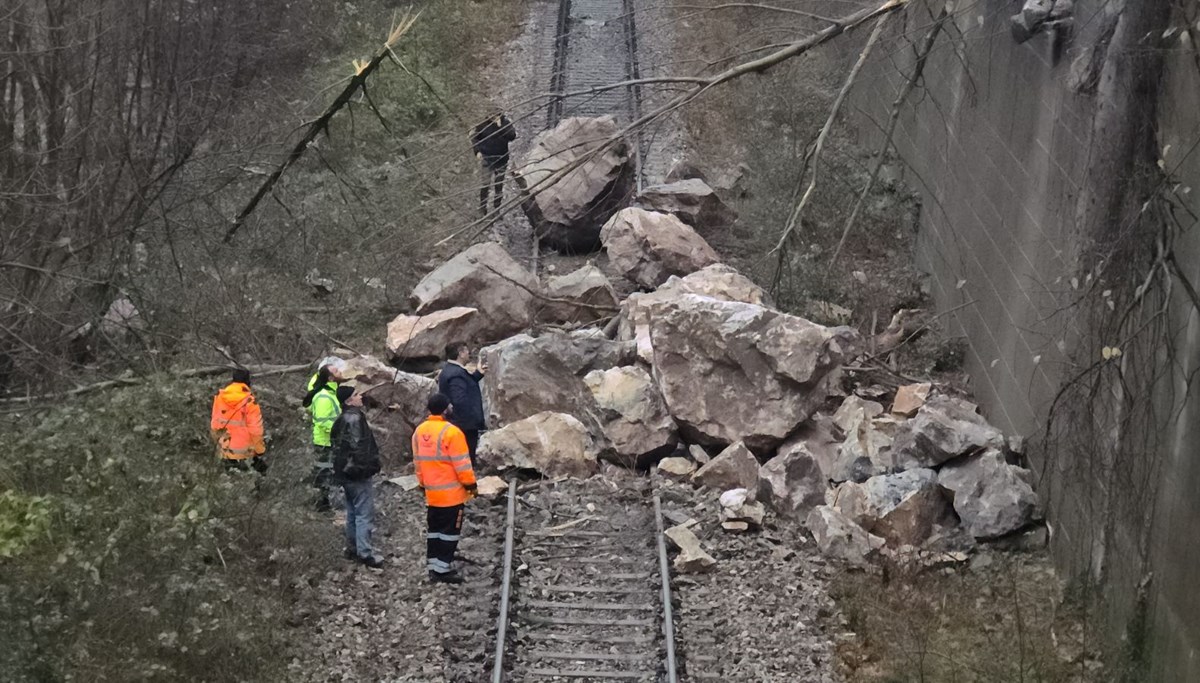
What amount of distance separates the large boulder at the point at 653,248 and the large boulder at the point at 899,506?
5.39 metres

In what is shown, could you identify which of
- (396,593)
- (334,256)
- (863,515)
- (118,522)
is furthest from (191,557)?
(334,256)

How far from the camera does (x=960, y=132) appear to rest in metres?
15.6

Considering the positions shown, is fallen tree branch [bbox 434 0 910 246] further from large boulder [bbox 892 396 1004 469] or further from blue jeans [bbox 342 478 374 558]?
large boulder [bbox 892 396 1004 469]

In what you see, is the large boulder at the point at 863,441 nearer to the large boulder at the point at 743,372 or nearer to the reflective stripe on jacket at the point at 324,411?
the large boulder at the point at 743,372

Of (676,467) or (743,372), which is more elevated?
(743,372)

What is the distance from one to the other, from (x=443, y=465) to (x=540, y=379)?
Answer: 2.84 metres

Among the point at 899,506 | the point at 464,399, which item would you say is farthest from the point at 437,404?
the point at 899,506

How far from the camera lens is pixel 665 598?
1018 cm

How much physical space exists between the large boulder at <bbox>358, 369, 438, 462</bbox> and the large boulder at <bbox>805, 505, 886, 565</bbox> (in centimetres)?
401

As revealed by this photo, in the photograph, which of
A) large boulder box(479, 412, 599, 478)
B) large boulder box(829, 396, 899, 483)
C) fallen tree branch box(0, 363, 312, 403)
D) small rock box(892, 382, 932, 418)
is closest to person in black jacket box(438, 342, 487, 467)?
large boulder box(479, 412, 599, 478)

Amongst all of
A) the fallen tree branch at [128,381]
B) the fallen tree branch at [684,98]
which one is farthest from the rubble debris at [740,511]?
the fallen tree branch at [128,381]

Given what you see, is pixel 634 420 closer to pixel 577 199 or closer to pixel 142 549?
pixel 142 549

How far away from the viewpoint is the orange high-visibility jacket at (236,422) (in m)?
11.4

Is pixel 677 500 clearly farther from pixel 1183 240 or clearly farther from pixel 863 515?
pixel 1183 240
